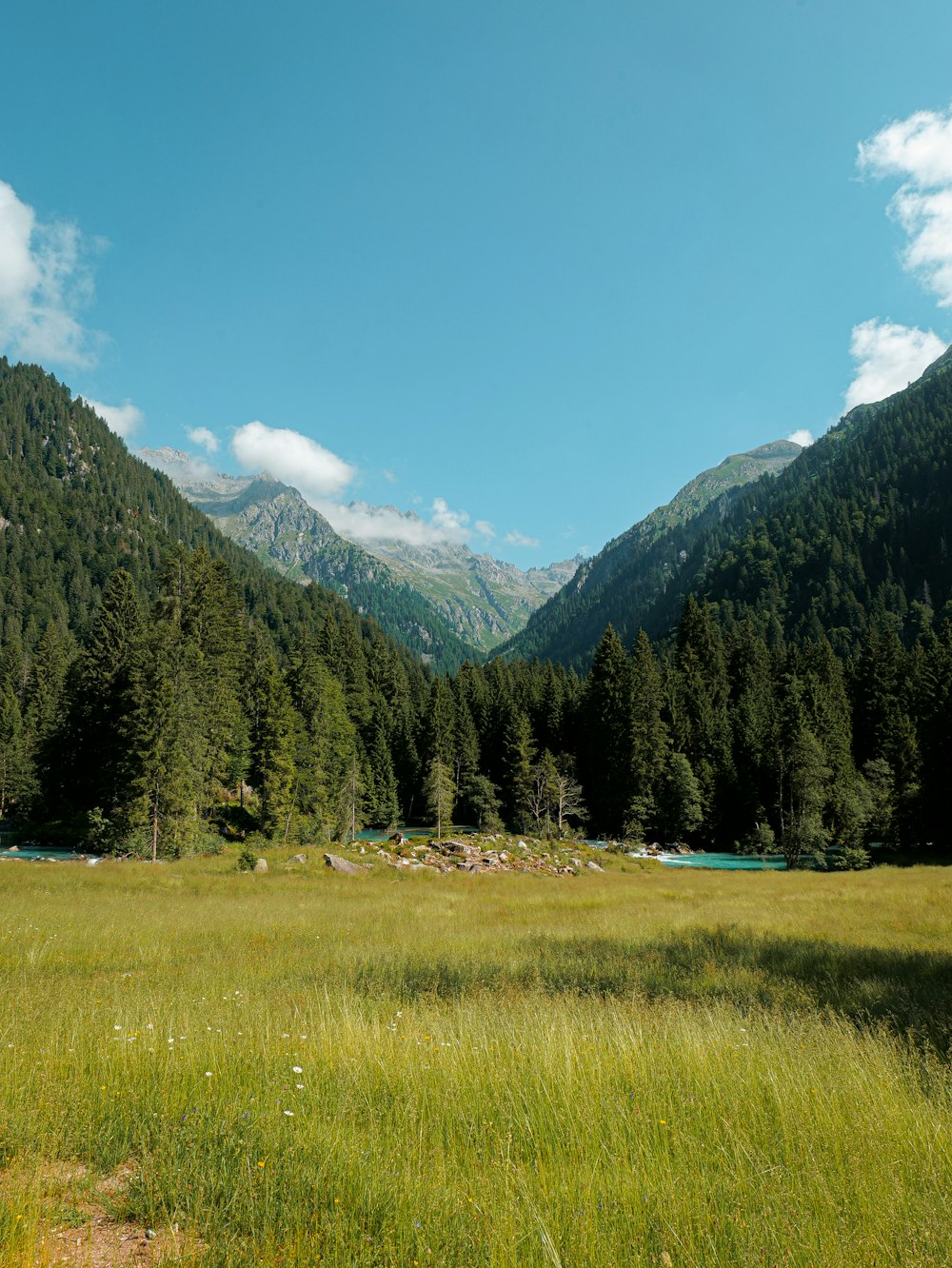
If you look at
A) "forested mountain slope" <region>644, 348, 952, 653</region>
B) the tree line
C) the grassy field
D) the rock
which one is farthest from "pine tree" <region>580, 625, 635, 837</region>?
"forested mountain slope" <region>644, 348, 952, 653</region>

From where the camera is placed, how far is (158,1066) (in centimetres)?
595

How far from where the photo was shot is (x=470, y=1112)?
17.7ft

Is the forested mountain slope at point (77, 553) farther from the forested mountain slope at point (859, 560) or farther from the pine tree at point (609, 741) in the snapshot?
the forested mountain slope at point (859, 560)

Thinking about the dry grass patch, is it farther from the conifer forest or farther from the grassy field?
the conifer forest

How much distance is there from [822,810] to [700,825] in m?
13.0

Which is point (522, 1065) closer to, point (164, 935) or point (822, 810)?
point (164, 935)

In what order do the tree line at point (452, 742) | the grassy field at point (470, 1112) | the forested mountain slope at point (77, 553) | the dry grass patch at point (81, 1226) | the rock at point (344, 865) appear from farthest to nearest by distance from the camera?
1. the forested mountain slope at point (77, 553)
2. the tree line at point (452, 742)
3. the rock at point (344, 865)
4. the grassy field at point (470, 1112)
5. the dry grass patch at point (81, 1226)

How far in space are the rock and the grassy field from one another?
75.4 ft

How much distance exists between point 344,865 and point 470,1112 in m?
32.0

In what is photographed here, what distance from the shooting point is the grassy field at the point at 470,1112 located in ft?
11.9

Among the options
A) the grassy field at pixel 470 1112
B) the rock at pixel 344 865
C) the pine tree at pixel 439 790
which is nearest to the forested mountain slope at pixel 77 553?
the pine tree at pixel 439 790

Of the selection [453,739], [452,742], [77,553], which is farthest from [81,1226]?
[77,553]

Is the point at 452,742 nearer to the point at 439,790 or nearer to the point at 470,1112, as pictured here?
the point at 439,790

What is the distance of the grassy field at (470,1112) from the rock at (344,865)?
75.4 ft
